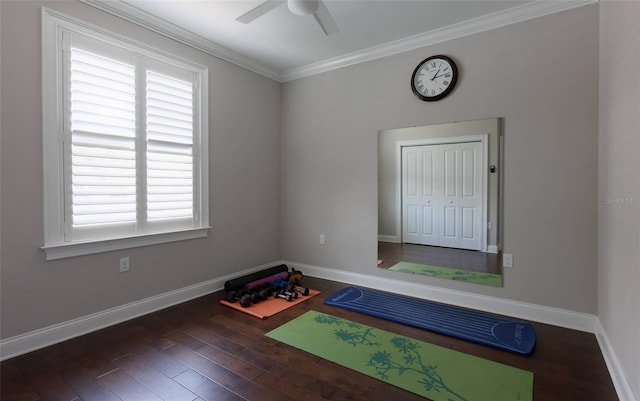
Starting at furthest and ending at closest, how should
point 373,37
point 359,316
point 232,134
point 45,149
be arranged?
point 232,134 < point 373,37 < point 359,316 < point 45,149

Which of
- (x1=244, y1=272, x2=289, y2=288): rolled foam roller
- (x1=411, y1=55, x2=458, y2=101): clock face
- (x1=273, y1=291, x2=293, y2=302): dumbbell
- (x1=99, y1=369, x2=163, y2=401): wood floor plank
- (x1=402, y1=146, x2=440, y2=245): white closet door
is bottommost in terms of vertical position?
(x1=99, y1=369, x2=163, y2=401): wood floor plank

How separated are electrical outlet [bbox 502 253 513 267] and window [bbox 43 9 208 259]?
3045mm

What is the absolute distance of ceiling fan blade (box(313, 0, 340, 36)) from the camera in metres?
2.12

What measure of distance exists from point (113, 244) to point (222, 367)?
147cm

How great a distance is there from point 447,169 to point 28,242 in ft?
11.9

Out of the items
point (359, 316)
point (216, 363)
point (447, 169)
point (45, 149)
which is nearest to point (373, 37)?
point (447, 169)

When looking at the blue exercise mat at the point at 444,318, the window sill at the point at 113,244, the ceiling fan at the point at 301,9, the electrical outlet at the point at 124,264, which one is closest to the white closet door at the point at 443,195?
the blue exercise mat at the point at 444,318

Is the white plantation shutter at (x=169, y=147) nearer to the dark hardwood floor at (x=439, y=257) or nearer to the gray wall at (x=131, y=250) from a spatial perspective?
the gray wall at (x=131, y=250)

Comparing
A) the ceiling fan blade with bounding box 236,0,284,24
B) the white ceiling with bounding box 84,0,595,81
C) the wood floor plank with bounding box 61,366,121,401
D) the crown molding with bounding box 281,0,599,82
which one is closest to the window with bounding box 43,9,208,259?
the white ceiling with bounding box 84,0,595,81

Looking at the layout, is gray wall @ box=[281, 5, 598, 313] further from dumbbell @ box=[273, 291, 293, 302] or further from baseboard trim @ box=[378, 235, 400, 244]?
dumbbell @ box=[273, 291, 293, 302]

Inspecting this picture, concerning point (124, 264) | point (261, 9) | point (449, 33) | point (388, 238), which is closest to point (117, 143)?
point (124, 264)

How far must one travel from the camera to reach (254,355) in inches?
84.2

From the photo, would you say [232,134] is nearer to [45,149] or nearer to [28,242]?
[45,149]

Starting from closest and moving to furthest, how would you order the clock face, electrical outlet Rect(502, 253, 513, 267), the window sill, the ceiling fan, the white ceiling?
the ceiling fan < the window sill < the white ceiling < electrical outlet Rect(502, 253, 513, 267) < the clock face
